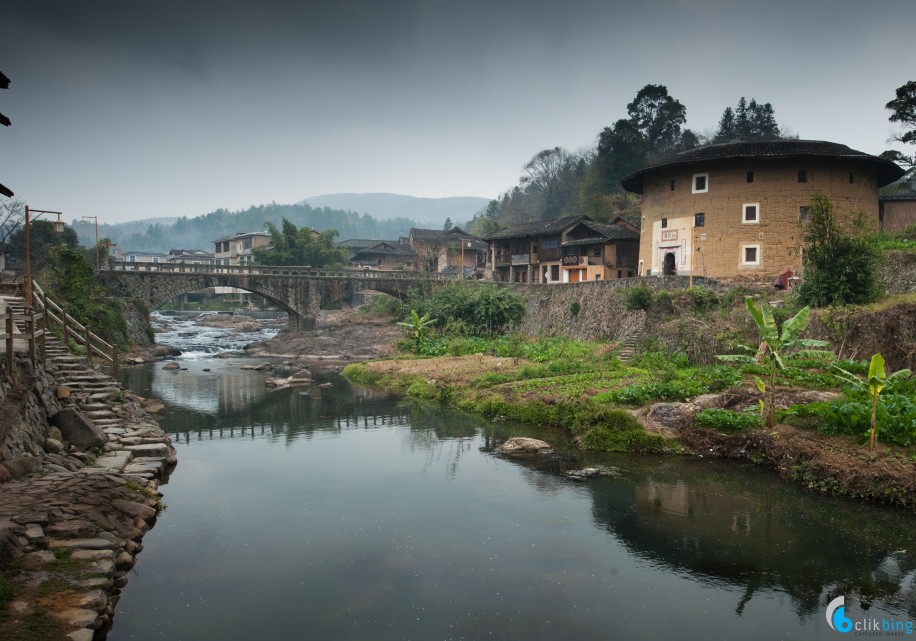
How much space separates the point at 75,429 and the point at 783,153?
40551 millimetres

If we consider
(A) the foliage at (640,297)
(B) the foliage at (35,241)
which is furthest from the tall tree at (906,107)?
(B) the foliage at (35,241)

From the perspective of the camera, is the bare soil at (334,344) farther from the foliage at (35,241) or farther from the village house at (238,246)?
the village house at (238,246)

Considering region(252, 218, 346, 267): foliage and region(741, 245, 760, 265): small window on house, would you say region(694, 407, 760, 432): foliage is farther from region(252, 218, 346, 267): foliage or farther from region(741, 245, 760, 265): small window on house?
region(252, 218, 346, 267): foliage

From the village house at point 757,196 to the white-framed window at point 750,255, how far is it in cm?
6

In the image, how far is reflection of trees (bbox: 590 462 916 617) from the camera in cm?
1233

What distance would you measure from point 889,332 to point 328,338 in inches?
1688

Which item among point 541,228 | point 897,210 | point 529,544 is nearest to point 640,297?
point 897,210

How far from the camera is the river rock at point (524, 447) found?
21.0 metres

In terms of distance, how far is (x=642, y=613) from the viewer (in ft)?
37.1

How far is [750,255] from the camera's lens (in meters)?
42.3

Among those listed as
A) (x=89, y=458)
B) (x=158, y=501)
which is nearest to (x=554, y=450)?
(x=158, y=501)

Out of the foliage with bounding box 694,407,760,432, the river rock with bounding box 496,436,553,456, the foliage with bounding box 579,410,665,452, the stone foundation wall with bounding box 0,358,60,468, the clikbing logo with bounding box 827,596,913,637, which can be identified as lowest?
the clikbing logo with bounding box 827,596,913,637

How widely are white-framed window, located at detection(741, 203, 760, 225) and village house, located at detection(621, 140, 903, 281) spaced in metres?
0.03

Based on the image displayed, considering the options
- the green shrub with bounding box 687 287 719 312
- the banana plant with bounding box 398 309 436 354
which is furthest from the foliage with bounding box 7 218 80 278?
the green shrub with bounding box 687 287 719 312
